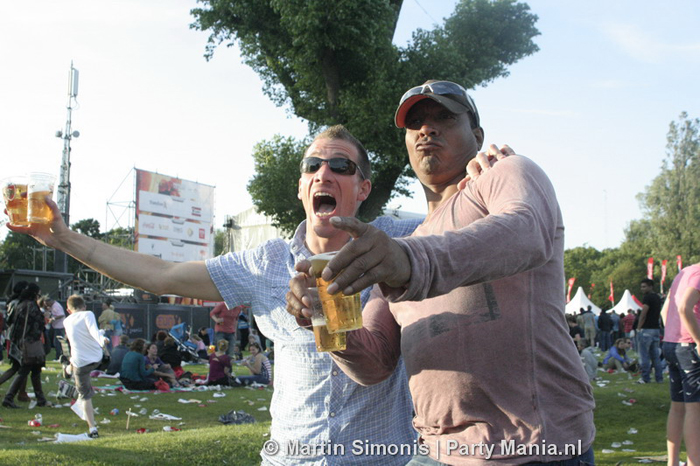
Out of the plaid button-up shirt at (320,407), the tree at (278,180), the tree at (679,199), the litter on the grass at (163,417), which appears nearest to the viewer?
the plaid button-up shirt at (320,407)

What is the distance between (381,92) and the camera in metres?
17.1

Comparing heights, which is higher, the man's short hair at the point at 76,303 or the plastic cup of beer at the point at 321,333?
the man's short hair at the point at 76,303

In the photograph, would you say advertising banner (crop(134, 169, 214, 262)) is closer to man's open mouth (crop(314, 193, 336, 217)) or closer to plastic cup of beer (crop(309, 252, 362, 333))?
man's open mouth (crop(314, 193, 336, 217))

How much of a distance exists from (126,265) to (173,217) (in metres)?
44.1

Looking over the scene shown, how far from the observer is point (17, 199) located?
123 inches

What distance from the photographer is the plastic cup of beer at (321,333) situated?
189 centimetres

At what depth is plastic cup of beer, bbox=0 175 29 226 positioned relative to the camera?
3123mm

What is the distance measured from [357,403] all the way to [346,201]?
38.2 inches

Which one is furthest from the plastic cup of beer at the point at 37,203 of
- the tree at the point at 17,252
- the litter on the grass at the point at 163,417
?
the tree at the point at 17,252

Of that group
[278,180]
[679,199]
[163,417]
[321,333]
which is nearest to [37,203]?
[321,333]

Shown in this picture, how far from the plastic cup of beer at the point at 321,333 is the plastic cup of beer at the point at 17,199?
179 cm

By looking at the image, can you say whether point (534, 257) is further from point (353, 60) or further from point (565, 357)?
point (353, 60)

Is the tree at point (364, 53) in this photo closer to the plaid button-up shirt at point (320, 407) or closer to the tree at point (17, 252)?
the plaid button-up shirt at point (320, 407)

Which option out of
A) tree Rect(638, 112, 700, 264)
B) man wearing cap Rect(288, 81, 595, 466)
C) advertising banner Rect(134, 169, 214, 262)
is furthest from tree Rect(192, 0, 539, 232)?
tree Rect(638, 112, 700, 264)
